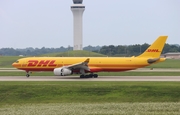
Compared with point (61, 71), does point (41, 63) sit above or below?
above

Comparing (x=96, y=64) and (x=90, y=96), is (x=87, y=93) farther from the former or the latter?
(x=96, y=64)

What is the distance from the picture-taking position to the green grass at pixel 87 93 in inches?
1240

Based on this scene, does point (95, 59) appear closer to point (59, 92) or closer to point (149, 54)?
point (149, 54)

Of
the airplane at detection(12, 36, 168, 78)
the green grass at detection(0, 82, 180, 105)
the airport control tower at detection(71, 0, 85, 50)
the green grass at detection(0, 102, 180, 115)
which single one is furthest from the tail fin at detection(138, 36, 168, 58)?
the airport control tower at detection(71, 0, 85, 50)

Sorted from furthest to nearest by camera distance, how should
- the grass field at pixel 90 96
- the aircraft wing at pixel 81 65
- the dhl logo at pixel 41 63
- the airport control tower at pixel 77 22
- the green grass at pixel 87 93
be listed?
the airport control tower at pixel 77 22 < the dhl logo at pixel 41 63 < the aircraft wing at pixel 81 65 < the green grass at pixel 87 93 < the grass field at pixel 90 96

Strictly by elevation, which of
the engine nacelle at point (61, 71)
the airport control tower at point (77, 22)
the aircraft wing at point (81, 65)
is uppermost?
the airport control tower at point (77, 22)

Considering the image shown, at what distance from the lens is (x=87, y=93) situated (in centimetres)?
3306

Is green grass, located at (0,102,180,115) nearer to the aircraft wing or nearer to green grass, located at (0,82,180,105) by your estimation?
green grass, located at (0,82,180,105)

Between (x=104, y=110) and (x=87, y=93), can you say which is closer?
(x=104, y=110)

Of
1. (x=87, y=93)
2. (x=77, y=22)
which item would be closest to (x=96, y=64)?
(x=87, y=93)

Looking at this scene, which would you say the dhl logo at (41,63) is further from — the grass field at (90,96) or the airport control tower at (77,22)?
the airport control tower at (77,22)

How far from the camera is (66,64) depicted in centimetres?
4934

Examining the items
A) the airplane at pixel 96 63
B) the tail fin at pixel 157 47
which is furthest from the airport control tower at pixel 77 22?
the tail fin at pixel 157 47

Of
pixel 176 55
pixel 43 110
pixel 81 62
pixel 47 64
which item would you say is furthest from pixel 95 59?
pixel 176 55
